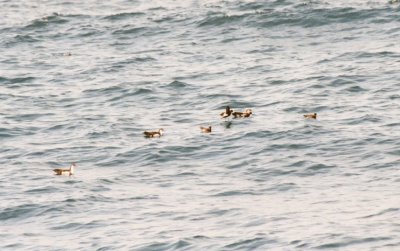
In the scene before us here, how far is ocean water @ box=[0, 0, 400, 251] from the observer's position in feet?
80.6

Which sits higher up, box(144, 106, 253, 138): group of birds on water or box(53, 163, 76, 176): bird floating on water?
box(144, 106, 253, 138): group of birds on water

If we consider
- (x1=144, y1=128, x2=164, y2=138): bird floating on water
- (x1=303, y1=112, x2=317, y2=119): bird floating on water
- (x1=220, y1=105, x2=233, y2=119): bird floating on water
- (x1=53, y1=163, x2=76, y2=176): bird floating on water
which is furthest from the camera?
(x1=220, y1=105, x2=233, y2=119): bird floating on water

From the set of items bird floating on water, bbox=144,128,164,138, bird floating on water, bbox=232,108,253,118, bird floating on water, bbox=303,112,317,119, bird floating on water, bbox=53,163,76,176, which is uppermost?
bird floating on water, bbox=232,108,253,118

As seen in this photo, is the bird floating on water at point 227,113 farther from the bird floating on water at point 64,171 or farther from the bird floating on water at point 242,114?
the bird floating on water at point 64,171

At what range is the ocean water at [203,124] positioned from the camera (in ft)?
80.6

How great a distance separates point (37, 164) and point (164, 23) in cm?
2050

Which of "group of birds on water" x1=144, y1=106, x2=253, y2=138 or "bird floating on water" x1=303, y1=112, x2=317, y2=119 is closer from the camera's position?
"group of birds on water" x1=144, y1=106, x2=253, y2=138

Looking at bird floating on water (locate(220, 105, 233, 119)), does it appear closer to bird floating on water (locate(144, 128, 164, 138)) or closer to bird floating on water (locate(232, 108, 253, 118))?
bird floating on water (locate(232, 108, 253, 118))

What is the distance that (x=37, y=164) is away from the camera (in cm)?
3059

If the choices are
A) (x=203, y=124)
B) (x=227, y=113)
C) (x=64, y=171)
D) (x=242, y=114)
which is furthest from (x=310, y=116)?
(x=64, y=171)

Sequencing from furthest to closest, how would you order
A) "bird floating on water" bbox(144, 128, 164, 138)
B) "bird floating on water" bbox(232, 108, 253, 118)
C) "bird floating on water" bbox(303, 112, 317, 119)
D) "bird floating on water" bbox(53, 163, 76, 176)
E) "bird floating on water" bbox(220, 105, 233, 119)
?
"bird floating on water" bbox(232, 108, 253, 118), "bird floating on water" bbox(220, 105, 233, 119), "bird floating on water" bbox(303, 112, 317, 119), "bird floating on water" bbox(144, 128, 164, 138), "bird floating on water" bbox(53, 163, 76, 176)

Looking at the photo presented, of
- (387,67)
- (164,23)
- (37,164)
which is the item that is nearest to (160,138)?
(37,164)

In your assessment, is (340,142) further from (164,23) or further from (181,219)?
(164,23)

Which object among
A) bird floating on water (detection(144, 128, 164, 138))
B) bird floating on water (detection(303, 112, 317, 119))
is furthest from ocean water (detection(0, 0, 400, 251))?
bird floating on water (detection(144, 128, 164, 138))
